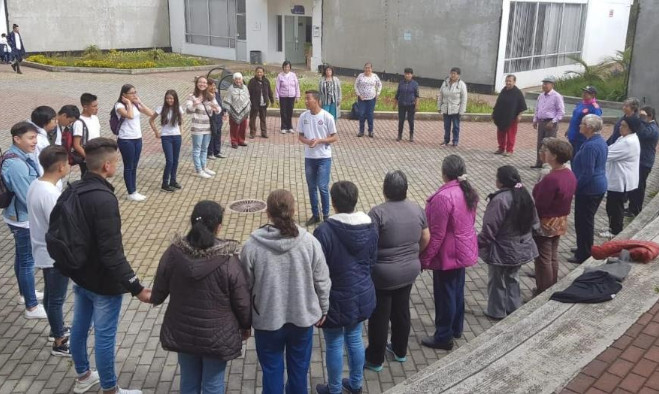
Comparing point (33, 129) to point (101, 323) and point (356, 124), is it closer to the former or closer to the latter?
point (101, 323)

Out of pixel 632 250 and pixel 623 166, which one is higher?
pixel 623 166

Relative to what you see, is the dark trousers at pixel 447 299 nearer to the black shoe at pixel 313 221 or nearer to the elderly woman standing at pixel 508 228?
the elderly woman standing at pixel 508 228

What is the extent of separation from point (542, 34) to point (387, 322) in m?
21.4

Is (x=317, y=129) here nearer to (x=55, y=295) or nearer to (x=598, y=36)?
(x=55, y=295)

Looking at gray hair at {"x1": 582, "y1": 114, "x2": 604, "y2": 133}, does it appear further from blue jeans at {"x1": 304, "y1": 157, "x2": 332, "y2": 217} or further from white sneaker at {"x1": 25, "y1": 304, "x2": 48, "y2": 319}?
white sneaker at {"x1": 25, "y1": 304, "x2": 48, "y2": 319}

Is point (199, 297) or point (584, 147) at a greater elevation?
point (584, 147)

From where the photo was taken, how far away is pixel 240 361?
5285 millimetres

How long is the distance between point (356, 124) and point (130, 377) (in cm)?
1242

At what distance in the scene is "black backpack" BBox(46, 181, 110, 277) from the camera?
162 inches

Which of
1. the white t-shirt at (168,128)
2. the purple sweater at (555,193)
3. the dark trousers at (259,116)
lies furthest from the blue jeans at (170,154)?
the purple sweater at (555,193)

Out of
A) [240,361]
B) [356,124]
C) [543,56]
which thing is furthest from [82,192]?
[543,56]

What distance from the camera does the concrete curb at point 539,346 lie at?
441 cm

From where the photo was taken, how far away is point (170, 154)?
9.84 meters

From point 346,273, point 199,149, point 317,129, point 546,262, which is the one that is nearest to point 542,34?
point 199,149
